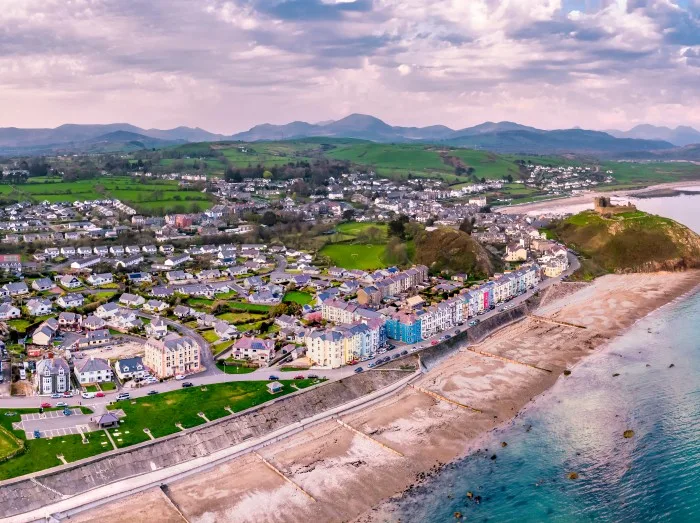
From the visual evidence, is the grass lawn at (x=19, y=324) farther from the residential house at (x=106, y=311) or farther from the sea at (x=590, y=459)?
the sea at (x=590, y=459)

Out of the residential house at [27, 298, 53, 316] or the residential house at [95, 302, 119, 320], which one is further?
the residential house at [27, 298, 53, 316]

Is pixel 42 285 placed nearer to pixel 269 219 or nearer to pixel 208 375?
pixel 208 375

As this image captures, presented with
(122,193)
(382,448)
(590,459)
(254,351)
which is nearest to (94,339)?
(254,351)

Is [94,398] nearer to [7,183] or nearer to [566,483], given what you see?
[566,483]

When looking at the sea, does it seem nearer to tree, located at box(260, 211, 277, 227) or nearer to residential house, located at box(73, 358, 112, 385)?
residential house, located at box(73, 358, 112, 385)

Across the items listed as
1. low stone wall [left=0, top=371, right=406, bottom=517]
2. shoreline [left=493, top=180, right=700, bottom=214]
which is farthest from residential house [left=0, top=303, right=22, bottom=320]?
shoreline [left=493, top=180, right=700, bottom=214]

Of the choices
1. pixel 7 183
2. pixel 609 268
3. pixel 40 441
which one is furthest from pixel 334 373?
pixel 7 183

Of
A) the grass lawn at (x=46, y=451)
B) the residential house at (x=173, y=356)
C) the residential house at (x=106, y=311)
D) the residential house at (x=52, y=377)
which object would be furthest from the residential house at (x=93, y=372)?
the residential house at (x=106, y=311)

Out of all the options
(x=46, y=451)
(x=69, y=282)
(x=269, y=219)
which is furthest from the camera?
(x=269, y=219)
